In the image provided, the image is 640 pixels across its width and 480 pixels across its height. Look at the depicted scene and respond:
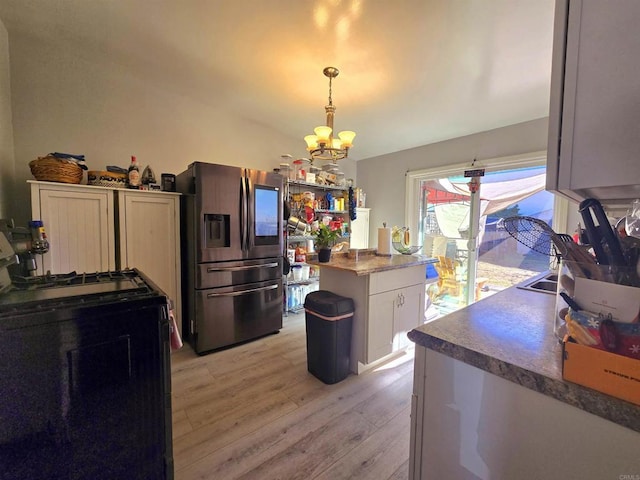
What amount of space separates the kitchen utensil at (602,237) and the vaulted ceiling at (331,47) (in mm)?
1643

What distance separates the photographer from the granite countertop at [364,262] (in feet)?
6.71

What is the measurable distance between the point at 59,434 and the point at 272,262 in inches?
83.3

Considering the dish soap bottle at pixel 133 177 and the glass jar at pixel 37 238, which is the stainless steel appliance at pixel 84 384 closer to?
the glass jar at pixel 37 238

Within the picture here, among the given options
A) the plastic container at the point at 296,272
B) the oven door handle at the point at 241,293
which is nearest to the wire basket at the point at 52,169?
the oven door handle at the point at 241,293

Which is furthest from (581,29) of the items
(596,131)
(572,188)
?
(572,188)

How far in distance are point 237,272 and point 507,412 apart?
7.96 feet

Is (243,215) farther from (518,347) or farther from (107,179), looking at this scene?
(518,347)

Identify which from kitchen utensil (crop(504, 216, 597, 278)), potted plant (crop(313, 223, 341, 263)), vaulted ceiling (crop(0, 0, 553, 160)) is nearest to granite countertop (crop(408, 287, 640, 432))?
kitchen utensil (crop(504, 216, 597, 278))

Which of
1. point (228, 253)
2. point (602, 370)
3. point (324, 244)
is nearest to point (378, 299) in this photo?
point (324, 244)

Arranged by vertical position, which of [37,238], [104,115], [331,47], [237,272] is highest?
[331,47]

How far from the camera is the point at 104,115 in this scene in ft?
8.27

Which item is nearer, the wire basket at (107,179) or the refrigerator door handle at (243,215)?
the wire basket at (107,179)

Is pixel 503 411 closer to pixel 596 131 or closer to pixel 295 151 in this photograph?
pixel 596 131

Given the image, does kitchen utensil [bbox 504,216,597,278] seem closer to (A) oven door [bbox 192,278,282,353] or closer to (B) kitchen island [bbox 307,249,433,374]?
(B) kitchen island [bbox 307,249,433,374]
